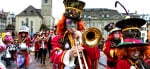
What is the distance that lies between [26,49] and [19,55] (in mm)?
271

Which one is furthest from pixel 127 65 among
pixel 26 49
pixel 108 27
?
pixel 26 49

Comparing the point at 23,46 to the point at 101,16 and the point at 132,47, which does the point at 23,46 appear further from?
the point at 101,16

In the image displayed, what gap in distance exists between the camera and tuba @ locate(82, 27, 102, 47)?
661 centimetres

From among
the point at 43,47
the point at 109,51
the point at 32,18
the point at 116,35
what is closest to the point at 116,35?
the point at 116,35

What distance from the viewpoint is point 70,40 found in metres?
7.21

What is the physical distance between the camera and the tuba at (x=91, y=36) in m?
6.61

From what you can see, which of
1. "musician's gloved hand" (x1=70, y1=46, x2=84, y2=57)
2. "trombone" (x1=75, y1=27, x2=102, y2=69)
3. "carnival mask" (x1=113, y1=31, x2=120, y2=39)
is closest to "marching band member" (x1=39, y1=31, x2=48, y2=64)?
"carnival mask" (x1=113, y1=31, x2=120, y2=39)

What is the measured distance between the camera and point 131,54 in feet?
21.5

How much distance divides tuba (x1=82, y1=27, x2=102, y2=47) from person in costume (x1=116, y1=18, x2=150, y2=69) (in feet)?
1.04

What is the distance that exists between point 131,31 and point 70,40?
1.03 metres

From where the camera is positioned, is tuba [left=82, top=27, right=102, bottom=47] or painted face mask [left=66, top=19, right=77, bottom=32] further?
painted face mask [left=66, top=19, right=77, bottom=32]

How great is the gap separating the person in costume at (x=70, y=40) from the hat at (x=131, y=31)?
21.5 inches

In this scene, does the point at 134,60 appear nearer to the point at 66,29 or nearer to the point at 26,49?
the point at 66,29

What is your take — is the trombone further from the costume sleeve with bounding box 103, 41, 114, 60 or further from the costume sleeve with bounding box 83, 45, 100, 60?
the costume sleeve with bounding box 103, 41, 114, 60
